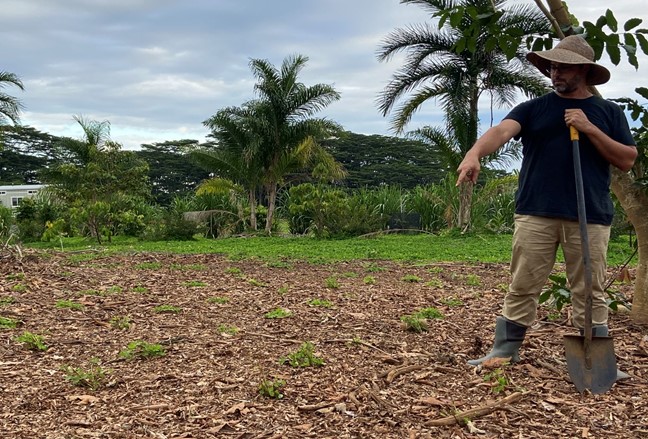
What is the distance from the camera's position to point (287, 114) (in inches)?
666

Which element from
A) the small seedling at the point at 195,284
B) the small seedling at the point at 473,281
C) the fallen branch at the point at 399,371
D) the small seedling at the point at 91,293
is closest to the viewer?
the fallen branch at the point at 399,371

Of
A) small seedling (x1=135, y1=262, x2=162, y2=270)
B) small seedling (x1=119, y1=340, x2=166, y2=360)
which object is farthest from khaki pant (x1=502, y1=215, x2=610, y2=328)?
small seedling (x1=135, y1=262, x2=162, y2=270)

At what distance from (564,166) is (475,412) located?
1.25 meters

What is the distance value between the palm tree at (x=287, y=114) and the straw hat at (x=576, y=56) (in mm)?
13720

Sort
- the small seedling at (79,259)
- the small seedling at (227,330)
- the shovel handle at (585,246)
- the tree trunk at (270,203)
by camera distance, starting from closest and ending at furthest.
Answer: the shovel handle at (585,246), the small seedling at (227,330), the small seedling at (79,259), the tree trunk at (270,203)

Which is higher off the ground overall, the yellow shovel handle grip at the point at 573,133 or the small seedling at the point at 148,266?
the yellow shovel handle grip at the point at 573,133

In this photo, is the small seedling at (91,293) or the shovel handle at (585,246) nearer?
the shovel handle at (585,246)

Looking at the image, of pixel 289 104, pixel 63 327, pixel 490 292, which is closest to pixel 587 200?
pixel 490 292

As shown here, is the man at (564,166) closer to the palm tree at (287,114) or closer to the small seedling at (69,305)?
the small seedling at (69,305)

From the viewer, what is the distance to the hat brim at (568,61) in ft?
9.84

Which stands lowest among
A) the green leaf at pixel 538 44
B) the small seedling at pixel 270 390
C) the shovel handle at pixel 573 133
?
the small seedling at pixel 270 390

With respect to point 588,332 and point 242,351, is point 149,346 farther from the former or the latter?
point 588,332

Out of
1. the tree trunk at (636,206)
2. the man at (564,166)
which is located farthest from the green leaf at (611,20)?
the tree trunk at (636,206)

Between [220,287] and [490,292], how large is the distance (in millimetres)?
2566
